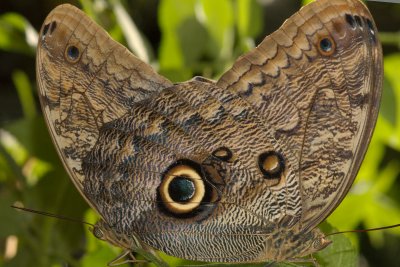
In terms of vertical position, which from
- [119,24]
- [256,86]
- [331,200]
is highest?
[119,24]

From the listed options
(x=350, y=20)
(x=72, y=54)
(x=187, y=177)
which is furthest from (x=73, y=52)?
(x=350, y=20)

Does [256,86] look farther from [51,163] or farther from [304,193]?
[51,163]

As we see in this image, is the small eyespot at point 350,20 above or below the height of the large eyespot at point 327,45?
above

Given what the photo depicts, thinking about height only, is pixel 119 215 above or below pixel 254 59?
below

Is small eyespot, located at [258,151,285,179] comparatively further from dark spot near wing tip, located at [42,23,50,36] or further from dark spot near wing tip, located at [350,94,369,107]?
dark spot near wing tip, located at [42,23,50,36]

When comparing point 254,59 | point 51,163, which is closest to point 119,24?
point 51,163

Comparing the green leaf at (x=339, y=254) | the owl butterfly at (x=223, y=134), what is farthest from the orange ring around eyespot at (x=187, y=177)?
the green leaf at (x=339, y=254)

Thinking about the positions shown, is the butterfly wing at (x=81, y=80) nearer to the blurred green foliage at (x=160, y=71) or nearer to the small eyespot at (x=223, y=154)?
the small eyespot at (x=223, y=154)
